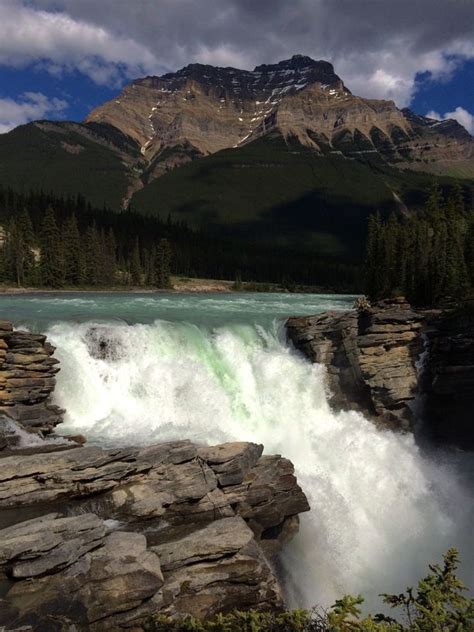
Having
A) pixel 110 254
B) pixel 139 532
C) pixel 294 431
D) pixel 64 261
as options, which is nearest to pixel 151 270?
pixel 110 254

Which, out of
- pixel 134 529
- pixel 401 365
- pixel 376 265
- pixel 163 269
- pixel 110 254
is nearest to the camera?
pixel 134 529

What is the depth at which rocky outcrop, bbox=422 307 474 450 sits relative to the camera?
28922mm

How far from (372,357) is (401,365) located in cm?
Result: 214

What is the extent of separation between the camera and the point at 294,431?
87.2 feet

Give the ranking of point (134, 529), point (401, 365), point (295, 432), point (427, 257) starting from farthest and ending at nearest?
1. point (427, 257)
2. point (401, 365)
3. point (295, 432)
4. point (134, 529)

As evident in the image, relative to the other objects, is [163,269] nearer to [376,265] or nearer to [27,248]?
[27,248]

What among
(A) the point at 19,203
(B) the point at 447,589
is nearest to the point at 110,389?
(B) the point at 447,589

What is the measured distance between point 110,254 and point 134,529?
108 metres

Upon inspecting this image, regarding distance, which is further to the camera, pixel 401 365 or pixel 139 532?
pixel 401 365

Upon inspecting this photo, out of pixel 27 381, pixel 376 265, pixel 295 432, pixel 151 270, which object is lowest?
pixel 295 432

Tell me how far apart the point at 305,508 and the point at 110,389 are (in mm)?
12636

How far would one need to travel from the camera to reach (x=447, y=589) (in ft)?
24.1

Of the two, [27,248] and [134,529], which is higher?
[27,248]

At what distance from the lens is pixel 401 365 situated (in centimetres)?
3114
